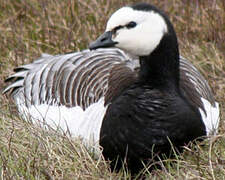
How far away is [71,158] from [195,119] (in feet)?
2.66

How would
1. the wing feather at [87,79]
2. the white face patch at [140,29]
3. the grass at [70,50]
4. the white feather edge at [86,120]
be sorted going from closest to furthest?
the grass at [70,50] < the white face patch at [140,29] < the white feather edge at [86,120] < the wing feather at [87,79]

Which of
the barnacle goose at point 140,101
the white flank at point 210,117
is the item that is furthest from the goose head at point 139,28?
the white flank at point 210,117

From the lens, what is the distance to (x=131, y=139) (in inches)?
153

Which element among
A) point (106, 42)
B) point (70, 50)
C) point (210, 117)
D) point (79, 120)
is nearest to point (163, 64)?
point (106, 42)

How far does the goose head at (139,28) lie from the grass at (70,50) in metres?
0.69

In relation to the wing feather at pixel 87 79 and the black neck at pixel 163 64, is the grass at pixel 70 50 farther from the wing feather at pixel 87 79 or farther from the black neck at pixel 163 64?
the black neck at pixel 163 64

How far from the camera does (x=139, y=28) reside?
12.7 ft

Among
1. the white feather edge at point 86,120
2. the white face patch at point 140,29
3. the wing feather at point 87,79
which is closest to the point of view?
the white face patch at point 140,29

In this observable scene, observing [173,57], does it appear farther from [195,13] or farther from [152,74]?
[195,13]

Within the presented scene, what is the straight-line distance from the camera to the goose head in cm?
386

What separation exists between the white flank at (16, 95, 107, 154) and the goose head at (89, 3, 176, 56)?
1.73 feet

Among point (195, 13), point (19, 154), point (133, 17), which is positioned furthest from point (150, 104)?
point (195, 13)

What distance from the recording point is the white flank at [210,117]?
412cm

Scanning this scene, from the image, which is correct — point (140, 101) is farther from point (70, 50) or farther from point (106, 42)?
point (70, 50)
